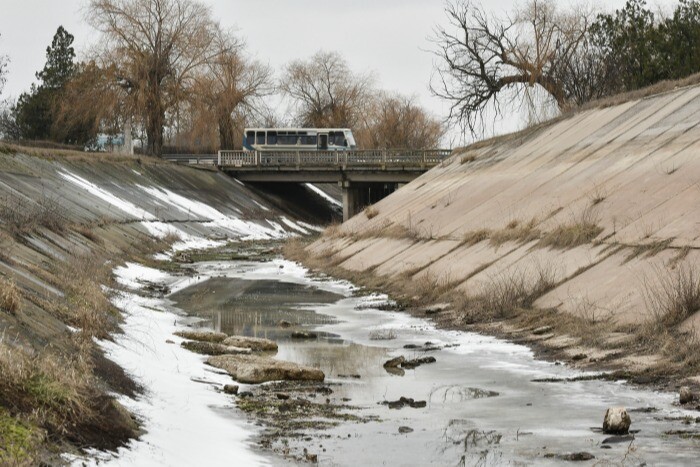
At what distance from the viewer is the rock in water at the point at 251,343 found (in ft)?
50.2

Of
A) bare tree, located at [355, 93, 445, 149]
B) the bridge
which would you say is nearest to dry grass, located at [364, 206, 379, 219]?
the bridge

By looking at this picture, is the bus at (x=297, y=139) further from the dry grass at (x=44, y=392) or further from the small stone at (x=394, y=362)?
the dry grass at (x=44, y=392)

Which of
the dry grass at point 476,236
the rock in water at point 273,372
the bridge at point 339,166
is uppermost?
the bridge at point 339,166

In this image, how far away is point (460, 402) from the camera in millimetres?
11195

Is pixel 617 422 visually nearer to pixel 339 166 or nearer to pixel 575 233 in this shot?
pixel 575 233

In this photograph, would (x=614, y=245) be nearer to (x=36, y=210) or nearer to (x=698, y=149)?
(x=698, y=149)

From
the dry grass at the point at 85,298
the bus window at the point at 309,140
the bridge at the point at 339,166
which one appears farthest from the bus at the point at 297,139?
the dry grass at the point at 85,298

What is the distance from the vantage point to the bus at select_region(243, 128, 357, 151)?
86.4m

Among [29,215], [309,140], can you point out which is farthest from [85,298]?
[309,140]

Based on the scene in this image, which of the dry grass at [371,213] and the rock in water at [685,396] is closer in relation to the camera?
the rock in water at [685,396]

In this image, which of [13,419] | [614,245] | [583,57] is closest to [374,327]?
[614,245]

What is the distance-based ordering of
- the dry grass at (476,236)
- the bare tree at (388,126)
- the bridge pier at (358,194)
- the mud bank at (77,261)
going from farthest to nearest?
the bare tree at (388,126) → the bridge pier at (358,194) → the dry grass at (476,236) → the mud bank at (77,261)

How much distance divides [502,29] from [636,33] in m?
7.75

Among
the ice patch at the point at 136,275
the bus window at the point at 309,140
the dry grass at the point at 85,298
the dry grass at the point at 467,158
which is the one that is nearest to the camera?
the dry grass at the point at 85,298
